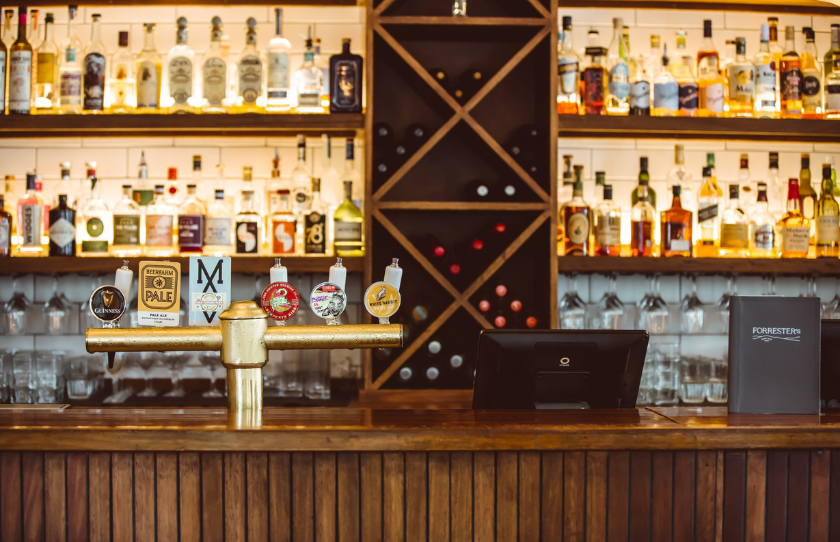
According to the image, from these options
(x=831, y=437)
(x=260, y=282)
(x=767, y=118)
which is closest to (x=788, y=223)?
(x=767, y=118)

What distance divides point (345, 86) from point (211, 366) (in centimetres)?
106

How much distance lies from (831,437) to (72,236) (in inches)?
87.3

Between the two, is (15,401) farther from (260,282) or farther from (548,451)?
Result: (548,451)

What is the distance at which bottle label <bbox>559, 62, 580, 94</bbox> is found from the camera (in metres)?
2.43

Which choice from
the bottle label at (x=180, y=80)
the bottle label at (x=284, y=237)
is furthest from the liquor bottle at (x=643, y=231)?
the bottle label at (x=180, y=80)

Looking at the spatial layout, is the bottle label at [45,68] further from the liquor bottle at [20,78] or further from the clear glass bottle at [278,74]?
the clear glass bottle at [278,74]

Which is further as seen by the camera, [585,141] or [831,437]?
[585,141]

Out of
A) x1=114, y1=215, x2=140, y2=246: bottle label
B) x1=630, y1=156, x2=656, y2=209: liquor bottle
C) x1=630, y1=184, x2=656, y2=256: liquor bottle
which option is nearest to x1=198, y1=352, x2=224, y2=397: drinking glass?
x1=114, y1=215, x2=140, y2=246: bottle label

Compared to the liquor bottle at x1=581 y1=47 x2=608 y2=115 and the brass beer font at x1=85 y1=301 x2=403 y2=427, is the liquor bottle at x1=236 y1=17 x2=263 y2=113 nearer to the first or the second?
the liquor bottle at x1=581 y1=47 x2=608 y2=115

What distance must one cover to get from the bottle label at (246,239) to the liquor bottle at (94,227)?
45cm

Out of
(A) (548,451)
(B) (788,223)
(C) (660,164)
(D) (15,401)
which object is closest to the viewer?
(A) (548,451)

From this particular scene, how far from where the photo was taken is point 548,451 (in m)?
1.24

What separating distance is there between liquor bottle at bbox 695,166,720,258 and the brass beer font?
5.14ft

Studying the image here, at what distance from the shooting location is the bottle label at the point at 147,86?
2.38m
